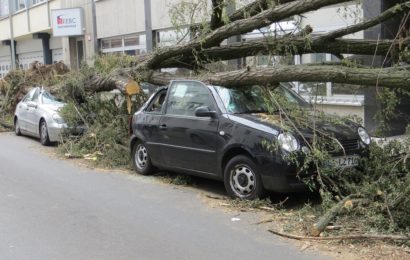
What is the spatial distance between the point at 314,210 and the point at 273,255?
150 cm

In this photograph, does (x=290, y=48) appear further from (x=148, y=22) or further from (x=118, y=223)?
(x=148, y=22)

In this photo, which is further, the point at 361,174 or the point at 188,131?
the point at 188,131

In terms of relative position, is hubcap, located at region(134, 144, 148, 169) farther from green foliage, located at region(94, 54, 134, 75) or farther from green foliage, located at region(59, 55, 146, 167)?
green foliage, located at region(94, 54, 134, 75)

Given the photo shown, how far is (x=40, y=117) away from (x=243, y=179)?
A: 814 cm

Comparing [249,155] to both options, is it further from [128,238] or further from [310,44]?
[310,44]

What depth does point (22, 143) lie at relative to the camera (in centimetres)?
1452

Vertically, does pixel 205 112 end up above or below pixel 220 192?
above

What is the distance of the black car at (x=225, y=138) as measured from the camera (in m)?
6.91

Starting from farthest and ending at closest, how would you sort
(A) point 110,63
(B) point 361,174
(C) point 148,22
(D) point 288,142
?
(C) point 148,22 < (A) point 110,63 < (B) point 361,174 < (D) point 288,142

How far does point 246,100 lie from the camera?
8062 mm

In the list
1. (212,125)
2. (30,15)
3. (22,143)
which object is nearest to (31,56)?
(30,15)

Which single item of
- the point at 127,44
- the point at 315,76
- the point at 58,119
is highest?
the point at 127,44

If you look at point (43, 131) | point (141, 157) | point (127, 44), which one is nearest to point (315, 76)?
point (141, 157)

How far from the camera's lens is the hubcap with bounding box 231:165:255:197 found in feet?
23.7
